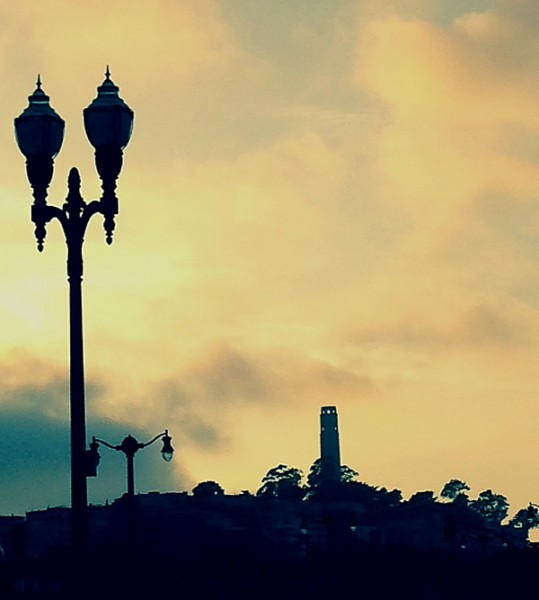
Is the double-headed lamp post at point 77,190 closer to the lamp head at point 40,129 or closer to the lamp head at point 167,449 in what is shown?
the lamp head at point 40,129

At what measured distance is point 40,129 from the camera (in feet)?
106

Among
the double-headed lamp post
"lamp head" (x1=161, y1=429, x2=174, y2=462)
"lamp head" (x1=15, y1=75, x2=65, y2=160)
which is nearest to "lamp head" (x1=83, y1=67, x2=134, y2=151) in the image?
the double-headed lamp post

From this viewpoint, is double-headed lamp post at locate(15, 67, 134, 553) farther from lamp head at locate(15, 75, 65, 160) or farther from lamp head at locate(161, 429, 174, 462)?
lamp head at locate(161, 429, 174, 462)

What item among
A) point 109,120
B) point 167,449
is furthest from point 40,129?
point 167,449

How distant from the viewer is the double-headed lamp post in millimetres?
31422

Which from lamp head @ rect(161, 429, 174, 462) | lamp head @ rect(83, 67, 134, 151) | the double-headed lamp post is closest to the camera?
the double-headed lamp post

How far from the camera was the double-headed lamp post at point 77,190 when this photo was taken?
31.4 metres

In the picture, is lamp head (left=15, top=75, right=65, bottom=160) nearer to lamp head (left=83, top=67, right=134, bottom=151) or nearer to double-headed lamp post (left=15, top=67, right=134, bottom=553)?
double-headed lamp post (left=15, top=67, right=134, bottom=553)

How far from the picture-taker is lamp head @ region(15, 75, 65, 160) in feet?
105

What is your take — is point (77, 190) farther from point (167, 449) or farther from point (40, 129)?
point (167, 449)

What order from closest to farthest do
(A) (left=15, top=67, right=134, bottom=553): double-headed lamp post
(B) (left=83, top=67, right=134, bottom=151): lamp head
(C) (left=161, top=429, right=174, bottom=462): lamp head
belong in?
(A) (left=15, top=67, right=134, bottom=553): double-headed lamp post
(B) (left=83, top=67, right=134, bottom=151): lamp head
(C) (left=161, top=429, right=174, bottom=462): lamp head

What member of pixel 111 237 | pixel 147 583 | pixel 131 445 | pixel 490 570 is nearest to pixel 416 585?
pixel 490 570

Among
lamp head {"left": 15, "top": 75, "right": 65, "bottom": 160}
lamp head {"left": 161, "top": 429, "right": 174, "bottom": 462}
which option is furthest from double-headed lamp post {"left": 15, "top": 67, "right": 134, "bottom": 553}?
lamp head {"left": 161, "top": 429, "right": 174, "bottom": 462}

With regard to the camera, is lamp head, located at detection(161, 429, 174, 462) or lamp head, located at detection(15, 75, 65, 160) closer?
lamp head, located at detection(15, 75, 65, 160)
